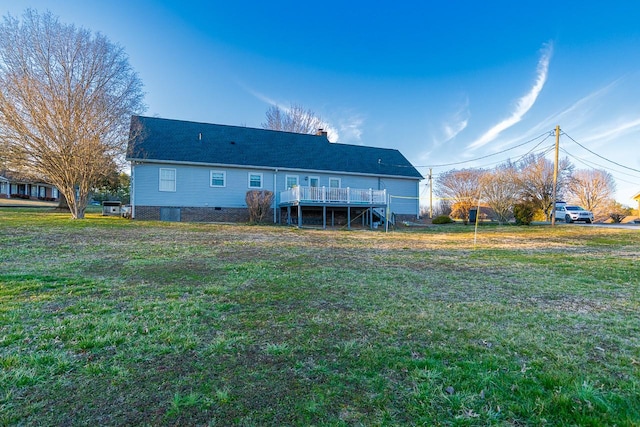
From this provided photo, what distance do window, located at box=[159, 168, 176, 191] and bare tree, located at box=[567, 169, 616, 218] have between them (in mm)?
39517

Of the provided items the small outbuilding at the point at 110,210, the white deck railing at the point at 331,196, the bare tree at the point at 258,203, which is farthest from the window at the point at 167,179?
the small outbuilding at the point at 110,210

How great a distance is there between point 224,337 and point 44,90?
18.2 meters

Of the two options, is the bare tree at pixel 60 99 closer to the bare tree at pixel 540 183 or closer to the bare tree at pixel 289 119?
the bare tree at pixel 289 119

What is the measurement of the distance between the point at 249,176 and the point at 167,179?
460cm

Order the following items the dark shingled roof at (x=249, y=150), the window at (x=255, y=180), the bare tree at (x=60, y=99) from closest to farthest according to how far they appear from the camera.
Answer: the bare tree at (x=60, y=99), the dark shingled roof at (x=249, y=150), the window at (x=255, y=180)

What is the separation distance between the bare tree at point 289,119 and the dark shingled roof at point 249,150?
11.8m

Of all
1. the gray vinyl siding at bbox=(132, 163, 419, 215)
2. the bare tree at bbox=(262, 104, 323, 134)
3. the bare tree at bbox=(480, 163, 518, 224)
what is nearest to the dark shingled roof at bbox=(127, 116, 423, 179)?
the gray vinyl siding at bbox=(132, 163, 419, 215)

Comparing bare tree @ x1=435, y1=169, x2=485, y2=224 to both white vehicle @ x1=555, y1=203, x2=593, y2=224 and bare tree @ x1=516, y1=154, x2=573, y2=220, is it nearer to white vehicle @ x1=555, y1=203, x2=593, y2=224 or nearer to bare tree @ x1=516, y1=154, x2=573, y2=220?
bare tree @ x1=516, y1=154, x2=573, y2=220

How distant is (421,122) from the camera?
918 inches

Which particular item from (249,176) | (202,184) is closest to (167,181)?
(202,184)

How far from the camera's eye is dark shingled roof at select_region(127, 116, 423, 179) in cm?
1731

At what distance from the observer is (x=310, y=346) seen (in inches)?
112

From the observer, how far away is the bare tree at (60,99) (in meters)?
14.1

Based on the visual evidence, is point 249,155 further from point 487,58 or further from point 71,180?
point 487,58
